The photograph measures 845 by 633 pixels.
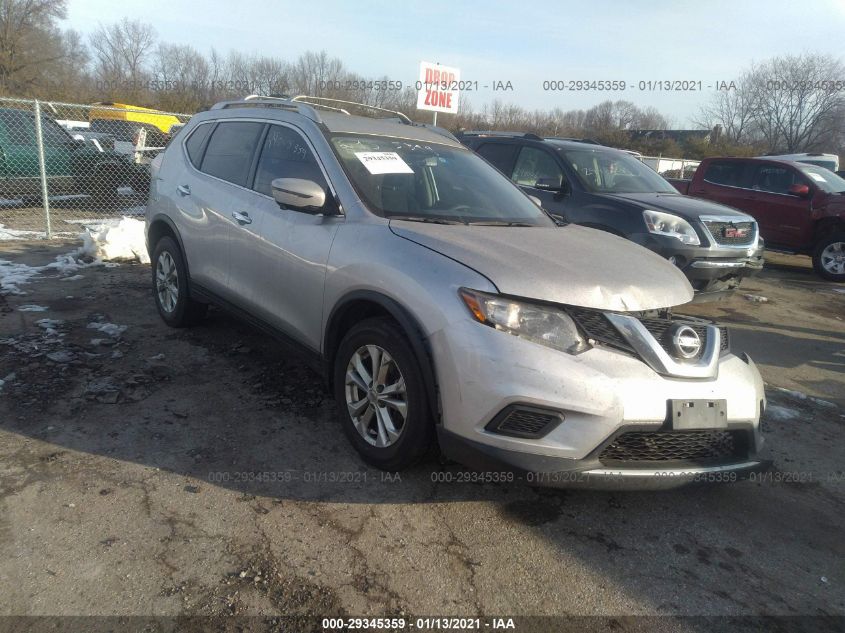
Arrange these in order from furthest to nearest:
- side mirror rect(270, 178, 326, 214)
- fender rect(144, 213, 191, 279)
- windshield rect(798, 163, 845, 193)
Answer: windshield rect(798, 163, 845, 193) < fender rect(144, 213, 191, 279) < side mirror rect(270, 178, 326, 214)

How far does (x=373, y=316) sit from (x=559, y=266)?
0.96 metres

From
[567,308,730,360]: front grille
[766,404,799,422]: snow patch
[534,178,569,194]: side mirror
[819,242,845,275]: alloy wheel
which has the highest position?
[534,178,569,194]: side mirror

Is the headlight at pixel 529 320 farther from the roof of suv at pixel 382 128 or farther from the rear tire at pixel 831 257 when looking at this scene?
the rear tire at pixel 831 257

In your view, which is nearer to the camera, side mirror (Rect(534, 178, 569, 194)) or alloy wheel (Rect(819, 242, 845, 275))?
side mirror (Rect(534, 178, 569, 194))

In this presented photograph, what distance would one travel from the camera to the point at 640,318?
2676 mm

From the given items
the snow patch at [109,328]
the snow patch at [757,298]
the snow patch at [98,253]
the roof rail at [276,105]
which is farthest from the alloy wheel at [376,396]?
the snow patch at [757,298]

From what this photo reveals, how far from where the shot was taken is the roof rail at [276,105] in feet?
12.5

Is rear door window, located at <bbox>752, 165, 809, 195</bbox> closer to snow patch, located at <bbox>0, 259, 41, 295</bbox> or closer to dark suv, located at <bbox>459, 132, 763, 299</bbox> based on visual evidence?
dark suv, located at <bbox>459, 132, 763, 299</bbox>

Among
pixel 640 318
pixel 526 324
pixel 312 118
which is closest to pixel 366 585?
pixel 526 324

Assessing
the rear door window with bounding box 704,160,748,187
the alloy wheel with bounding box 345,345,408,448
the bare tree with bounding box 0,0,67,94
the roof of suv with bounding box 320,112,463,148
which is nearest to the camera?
the alloy wheel with bounding box 345,345,408,448

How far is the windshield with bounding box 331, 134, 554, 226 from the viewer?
11.2ft

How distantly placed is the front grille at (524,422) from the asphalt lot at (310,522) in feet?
1.75

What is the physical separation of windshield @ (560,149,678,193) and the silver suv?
3300mm

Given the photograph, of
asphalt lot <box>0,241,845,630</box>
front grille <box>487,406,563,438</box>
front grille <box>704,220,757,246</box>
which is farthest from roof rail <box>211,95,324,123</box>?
front grille <box>704,220,757,246</box>
